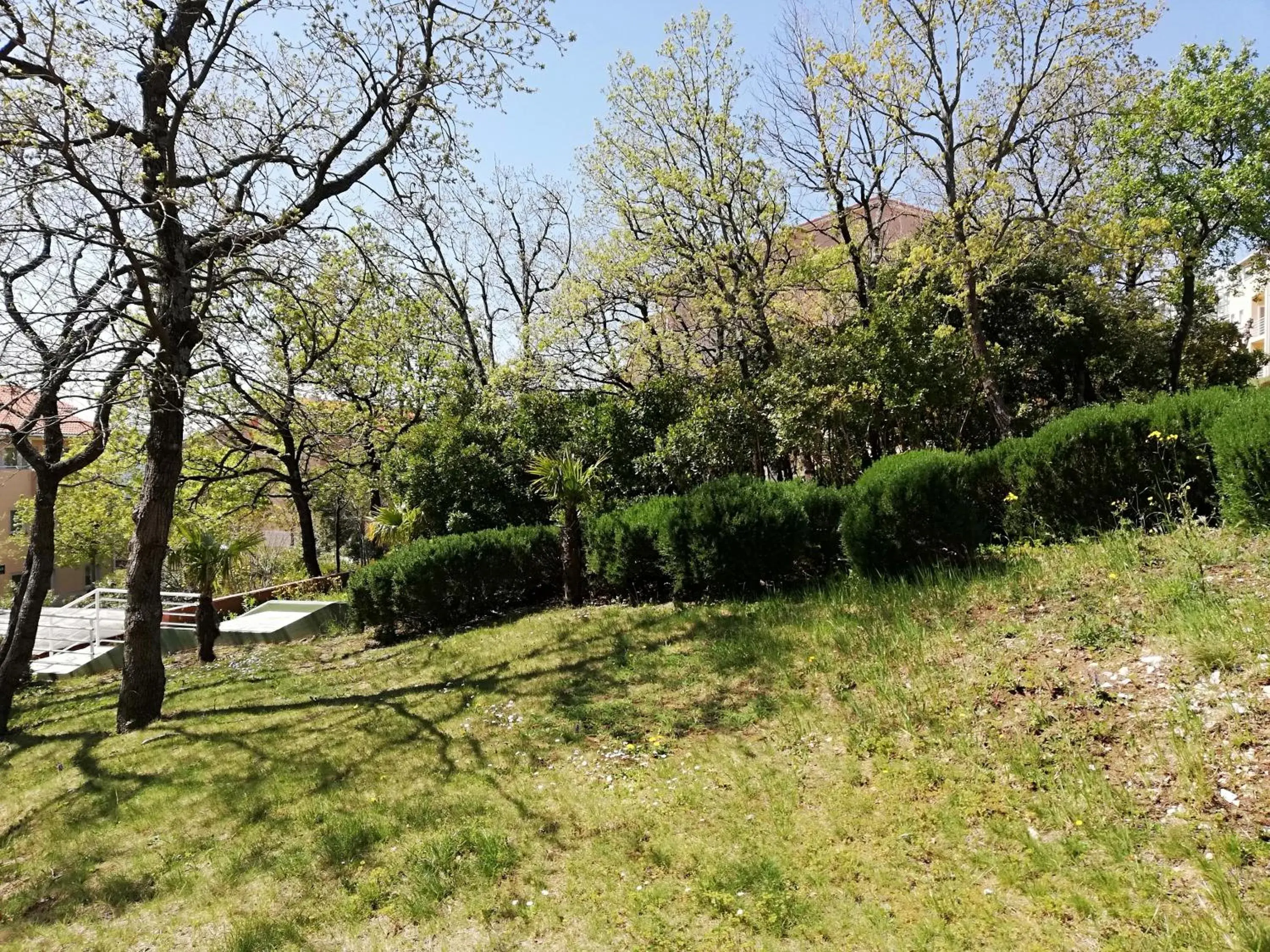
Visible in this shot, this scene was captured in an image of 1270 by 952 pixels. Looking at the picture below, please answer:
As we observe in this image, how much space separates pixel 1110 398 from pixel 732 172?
8.82 meters

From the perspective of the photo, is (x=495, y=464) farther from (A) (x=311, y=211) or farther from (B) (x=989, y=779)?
(B) (x=989, y=779)

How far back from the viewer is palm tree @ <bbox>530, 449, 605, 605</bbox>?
898 cm

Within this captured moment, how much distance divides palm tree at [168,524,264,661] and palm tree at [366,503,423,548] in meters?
2.05

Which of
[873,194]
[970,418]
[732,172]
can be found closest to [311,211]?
[732,172]

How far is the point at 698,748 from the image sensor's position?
4.50 m

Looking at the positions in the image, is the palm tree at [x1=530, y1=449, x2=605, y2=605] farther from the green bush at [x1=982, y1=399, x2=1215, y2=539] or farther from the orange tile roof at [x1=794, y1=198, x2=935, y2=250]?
the orange tile roof at [x1=794, y1=198, x2=935, y2=250]

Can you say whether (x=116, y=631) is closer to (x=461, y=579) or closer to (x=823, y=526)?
(x=461, y=579)

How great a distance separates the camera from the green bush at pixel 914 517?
6.46m

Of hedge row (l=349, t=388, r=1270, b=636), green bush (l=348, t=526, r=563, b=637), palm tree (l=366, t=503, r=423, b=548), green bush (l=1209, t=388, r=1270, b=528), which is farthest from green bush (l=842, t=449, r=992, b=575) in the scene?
palm tree (l=366, t=503, r=423, b=548)

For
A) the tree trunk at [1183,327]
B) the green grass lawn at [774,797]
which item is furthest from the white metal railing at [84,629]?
the tree trunk at [1183,327]

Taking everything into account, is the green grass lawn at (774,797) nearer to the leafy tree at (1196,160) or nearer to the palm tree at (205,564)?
the palm tree at (205,564)

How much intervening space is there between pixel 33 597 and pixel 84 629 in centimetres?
562

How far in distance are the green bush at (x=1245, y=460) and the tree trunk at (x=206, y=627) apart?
13.1 m

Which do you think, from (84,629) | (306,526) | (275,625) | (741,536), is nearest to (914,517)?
(741,536)
